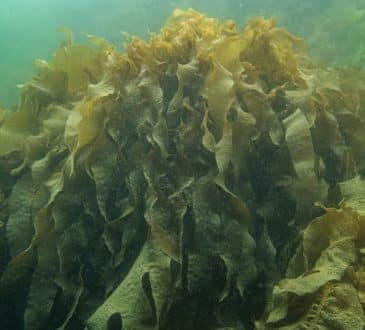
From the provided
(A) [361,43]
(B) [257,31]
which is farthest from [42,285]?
(A) [361,43]

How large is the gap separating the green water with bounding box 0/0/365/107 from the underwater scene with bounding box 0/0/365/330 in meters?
0.58

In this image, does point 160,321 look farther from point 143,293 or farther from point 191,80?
point 191,80

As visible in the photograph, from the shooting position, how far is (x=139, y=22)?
29.0 feet

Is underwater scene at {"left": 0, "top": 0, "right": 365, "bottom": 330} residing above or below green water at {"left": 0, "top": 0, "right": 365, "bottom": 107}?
below

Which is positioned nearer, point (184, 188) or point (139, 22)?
point (184, 188)

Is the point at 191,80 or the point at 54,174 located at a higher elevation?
the point at 191,80

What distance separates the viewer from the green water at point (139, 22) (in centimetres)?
576

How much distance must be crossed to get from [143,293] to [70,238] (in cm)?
42

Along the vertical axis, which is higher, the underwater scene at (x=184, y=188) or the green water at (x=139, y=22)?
the green water at (x=139, y=22)

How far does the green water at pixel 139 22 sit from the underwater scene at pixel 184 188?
→ 58 centimetres

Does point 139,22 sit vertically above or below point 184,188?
above

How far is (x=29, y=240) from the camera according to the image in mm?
1538

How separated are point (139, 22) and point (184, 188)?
819 cm

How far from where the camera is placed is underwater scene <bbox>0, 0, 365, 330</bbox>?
1.21 metres
